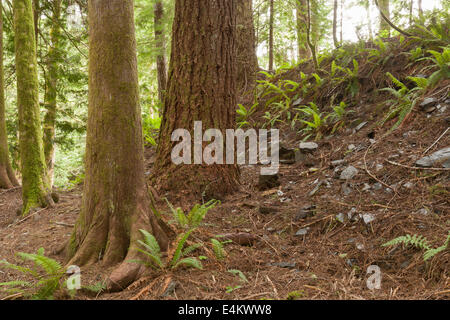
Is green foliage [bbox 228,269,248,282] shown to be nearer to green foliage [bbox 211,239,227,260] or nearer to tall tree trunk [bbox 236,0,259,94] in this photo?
green foliage [bbox 211,239,227,260]

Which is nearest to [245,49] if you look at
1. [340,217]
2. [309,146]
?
[309,146]

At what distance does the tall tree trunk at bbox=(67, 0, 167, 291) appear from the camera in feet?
10.1

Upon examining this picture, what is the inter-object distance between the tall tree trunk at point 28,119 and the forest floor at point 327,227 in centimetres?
39

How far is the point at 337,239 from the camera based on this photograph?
3379 mm

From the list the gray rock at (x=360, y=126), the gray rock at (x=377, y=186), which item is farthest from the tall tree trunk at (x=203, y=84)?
the gray rock at (x=360, y=126)

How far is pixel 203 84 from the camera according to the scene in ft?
15.6

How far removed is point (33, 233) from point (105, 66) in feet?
8.67

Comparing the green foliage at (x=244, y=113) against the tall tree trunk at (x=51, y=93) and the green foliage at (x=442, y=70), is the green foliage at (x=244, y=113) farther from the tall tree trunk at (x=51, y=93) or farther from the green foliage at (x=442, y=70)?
the tall tree trunk at (x=51, y=93)

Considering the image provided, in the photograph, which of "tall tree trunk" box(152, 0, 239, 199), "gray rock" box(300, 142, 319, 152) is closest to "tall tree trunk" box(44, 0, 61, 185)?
"tall tree trunk" box(152, 0, 239, 199)

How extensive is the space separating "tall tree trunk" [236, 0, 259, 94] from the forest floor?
3781mm

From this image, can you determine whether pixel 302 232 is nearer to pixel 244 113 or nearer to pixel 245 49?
pixel 244 113

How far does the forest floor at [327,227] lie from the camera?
2555 mm

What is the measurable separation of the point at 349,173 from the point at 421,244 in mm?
1778

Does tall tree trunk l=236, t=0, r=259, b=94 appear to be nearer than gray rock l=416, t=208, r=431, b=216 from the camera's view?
No
